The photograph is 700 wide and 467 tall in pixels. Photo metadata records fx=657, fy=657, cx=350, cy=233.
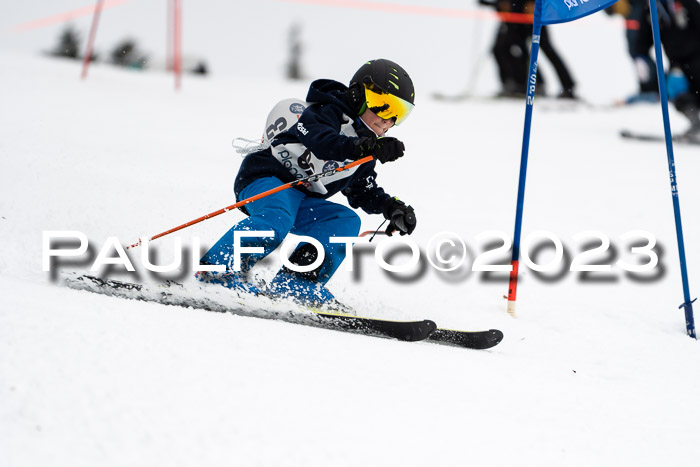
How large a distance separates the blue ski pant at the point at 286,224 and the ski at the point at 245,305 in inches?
9.5

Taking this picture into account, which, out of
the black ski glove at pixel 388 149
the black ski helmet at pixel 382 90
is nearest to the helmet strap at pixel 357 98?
the black ski helmet at pixel 382 90

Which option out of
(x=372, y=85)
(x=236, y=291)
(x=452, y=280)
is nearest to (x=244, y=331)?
(x=236, y=291)

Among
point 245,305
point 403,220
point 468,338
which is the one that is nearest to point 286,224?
point 245,305

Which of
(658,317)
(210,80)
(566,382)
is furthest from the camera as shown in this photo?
(210,80)

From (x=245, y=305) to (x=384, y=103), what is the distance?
1.19 metres

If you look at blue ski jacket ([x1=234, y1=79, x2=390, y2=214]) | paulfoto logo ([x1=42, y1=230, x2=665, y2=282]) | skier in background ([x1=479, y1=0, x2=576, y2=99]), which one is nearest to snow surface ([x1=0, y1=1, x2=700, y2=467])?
paulfoto logo ([x1=42, y1=230, x2=665, y2=282])

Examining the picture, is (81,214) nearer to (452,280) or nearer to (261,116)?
(452,280)

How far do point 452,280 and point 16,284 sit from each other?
8.72 feet

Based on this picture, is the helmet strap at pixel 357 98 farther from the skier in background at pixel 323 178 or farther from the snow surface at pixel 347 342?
the snow surface at pixel 347 342

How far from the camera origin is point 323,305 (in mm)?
3242

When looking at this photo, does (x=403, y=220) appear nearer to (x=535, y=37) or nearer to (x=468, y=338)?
Result: (x=468, y=338)

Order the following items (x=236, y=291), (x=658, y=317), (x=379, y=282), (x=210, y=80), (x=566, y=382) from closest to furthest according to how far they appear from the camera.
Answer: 1. (x=566, y=382)
2. (x=236, y=291)
3. (x=658, y=317)
4. (x=379, y=282)
5. (x=210, y=80)

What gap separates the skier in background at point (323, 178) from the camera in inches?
118

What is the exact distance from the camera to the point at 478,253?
4641 millimetres
